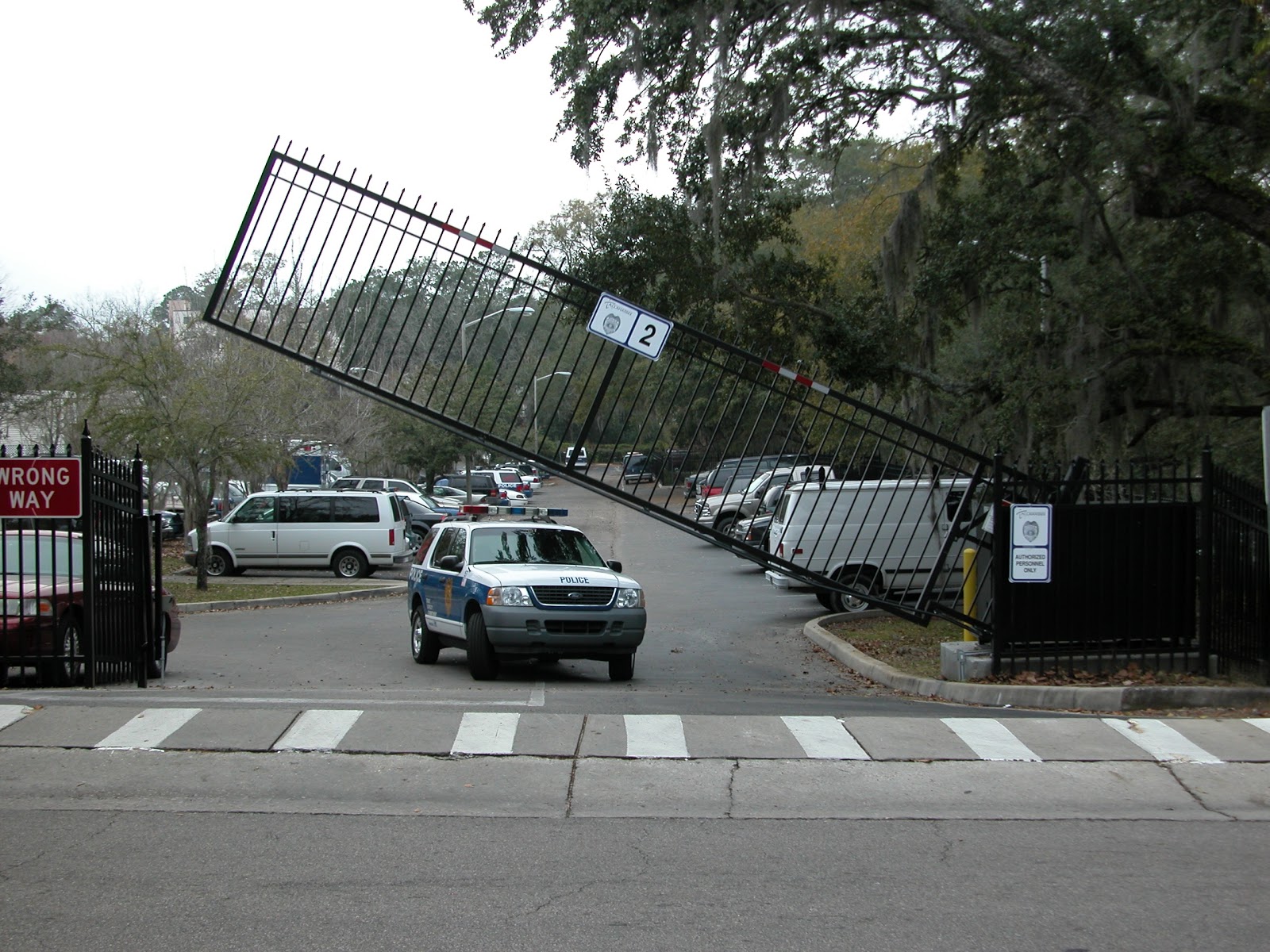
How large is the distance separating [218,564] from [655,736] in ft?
70.1

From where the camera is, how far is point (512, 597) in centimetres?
1161

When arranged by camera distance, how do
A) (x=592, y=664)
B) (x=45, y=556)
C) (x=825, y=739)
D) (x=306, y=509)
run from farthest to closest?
1. (x=306, y=509)
2. (x=592, y=664)
3. (x=45, y=556)
4. (x=825, y=739)

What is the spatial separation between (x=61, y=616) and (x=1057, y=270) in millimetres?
13976

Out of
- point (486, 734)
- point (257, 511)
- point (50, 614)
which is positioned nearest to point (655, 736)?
point (486, 734)

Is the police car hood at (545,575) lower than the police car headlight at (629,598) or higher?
higher

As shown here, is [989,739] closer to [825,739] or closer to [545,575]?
[825,739]

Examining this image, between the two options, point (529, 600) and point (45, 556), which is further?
point (45, 556)

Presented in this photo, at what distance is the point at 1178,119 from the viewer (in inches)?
513

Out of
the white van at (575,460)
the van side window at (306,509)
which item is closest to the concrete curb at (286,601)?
the van side window at (306,509)

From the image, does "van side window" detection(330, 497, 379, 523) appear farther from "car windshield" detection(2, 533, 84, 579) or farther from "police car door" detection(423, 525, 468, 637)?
"car windshield" detection(2, 533, 84, 579)

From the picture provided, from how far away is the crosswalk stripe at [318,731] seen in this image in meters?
7.57

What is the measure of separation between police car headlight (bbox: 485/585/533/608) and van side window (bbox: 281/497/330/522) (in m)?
16.3

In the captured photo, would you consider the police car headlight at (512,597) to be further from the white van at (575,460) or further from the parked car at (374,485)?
the parked car at (374,485)

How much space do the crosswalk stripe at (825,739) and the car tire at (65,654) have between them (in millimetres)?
6199
